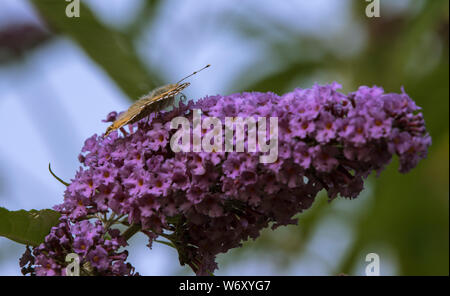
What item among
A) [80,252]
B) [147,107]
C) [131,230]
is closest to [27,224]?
[80,252]

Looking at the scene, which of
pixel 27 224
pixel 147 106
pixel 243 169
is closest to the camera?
pixel 243 169

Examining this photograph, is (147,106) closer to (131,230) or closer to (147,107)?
(147,107)

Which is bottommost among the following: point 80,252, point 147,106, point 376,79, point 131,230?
point 80,252

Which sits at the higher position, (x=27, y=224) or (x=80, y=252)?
(x=27, y=224)

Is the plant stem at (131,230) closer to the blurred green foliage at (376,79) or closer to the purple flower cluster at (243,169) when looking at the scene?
the purple flower cluster at (243,169)

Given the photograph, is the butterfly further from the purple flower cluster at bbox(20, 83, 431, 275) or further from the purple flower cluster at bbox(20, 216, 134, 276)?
the purple flower cluster at bbox(20, 216, 134, 276)

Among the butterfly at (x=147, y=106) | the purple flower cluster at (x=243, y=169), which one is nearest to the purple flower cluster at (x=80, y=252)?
the purple flower cluster at (x=243, y=169)

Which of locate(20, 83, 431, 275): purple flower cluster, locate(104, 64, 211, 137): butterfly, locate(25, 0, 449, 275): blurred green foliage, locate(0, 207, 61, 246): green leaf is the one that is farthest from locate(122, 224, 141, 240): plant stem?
locate(25, 0, 449, 275): blurred green foliage
